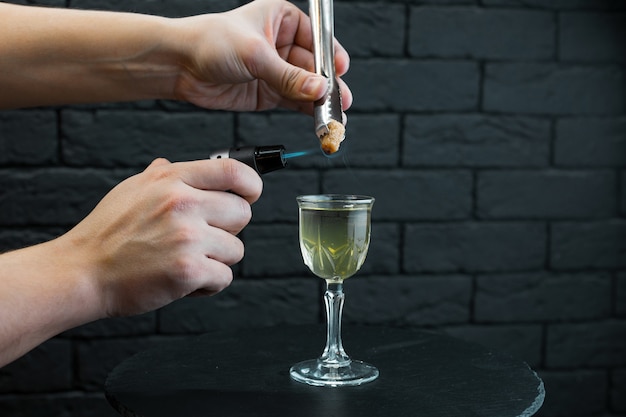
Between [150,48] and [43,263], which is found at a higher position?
[150,48]

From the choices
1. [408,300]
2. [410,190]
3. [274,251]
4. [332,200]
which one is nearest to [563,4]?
[410,190]

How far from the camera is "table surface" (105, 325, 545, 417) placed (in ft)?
3.16

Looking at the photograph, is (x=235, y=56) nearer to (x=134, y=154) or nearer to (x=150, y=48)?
(x=150, y=48)

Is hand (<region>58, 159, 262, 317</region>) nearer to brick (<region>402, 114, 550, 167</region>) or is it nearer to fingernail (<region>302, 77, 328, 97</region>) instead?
fingernail (<region>302, 77, 328, 97</region>)

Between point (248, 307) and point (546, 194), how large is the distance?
29.6 inches

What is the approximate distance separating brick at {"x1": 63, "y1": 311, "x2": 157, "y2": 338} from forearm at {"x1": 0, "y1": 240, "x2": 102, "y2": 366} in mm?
825

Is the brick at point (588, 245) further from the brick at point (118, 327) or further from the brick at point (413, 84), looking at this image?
the brick at point (118, 327)

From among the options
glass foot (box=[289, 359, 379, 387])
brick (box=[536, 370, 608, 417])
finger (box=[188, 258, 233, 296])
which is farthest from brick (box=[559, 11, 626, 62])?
finger (box=[188, 258, 233, 296])

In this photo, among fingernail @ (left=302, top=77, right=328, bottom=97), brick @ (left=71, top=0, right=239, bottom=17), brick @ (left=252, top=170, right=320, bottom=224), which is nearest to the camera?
fingernail @ (left=302, top=77, right=328, bottom=97)

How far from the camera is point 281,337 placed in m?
1.32

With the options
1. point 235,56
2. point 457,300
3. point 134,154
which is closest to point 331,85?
point 235,56

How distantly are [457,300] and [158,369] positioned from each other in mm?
995

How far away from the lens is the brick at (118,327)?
1.80 metres

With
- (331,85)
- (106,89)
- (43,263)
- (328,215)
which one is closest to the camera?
(43,263)
